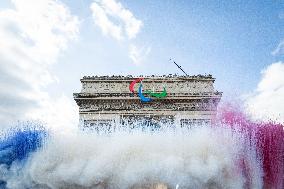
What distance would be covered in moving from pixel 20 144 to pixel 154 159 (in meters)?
5.10

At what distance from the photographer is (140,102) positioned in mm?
39469

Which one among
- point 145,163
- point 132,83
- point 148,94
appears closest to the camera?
point 145,163

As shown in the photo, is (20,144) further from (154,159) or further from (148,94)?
(148,94)

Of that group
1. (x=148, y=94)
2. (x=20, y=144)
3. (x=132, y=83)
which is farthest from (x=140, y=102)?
(x=20, y=144)

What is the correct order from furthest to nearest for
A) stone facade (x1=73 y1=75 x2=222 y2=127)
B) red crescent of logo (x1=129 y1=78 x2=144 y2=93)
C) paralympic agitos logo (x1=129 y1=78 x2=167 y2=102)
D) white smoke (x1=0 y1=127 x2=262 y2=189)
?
red crescent of logo (x1=129 y1=78 x2=144 y2=93) → paralympic agitos logo (x1=129 y1=78 x2=167 y2=102) → stone facade (x1=73 y1=75 x2=222 y2=127) → white smoke (x1=0 y1=127 x2=262 y2=189)

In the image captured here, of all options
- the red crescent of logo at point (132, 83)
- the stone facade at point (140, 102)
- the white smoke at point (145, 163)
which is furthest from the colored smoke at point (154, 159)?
the red crescent of logo at point (132, 83)

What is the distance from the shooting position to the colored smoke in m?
13.0

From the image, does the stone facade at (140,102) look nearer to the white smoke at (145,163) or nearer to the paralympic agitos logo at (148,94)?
the paralympic agitos logo at (148,94)

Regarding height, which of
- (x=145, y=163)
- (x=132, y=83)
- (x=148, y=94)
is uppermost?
(x=132, y=83)

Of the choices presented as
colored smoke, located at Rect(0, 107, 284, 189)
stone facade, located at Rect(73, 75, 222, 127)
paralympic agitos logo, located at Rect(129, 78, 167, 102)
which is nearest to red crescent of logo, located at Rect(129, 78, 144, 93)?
paralympic agitos logo, located at Rect(129, 78, 167, 102)

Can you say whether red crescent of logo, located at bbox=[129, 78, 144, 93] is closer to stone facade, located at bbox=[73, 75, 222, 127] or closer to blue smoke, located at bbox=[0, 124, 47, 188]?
stone facade, located at bbox=[73, 75, 222, 127]

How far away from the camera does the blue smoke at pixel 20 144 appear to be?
1366 centimetres

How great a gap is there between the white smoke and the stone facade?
78.7 ft

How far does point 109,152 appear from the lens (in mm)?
13578
